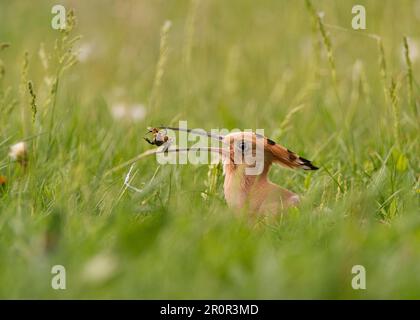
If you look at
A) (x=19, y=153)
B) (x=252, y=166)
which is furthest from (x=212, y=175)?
(x=19, y=153)

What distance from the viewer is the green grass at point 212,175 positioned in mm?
2480

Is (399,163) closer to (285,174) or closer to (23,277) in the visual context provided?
(285,174)

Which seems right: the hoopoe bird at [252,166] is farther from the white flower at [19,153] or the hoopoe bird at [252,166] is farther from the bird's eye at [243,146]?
the white flower at [19,153]

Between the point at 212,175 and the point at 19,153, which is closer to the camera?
the point at 19,153

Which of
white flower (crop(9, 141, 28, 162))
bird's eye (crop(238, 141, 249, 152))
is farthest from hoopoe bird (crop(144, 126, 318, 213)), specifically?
white flower (crop(9, 141, 28, 162))

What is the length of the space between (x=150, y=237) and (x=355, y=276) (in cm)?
64

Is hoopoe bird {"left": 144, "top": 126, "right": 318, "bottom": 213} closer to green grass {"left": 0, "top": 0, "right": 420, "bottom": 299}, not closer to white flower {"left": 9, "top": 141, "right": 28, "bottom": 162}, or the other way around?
green grass {"left": 0, "top": 0, "right": 420, "bottom": 299}

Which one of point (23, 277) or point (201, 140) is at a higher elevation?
point (201, 140)

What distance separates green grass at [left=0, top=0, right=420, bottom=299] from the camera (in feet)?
8.14

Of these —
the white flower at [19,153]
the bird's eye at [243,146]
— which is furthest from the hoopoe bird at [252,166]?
the white flower at [19,153]

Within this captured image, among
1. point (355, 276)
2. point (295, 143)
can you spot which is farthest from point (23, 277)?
point (295, 143)

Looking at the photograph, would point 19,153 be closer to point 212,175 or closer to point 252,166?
point 212,175

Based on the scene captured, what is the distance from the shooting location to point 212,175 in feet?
11.7
